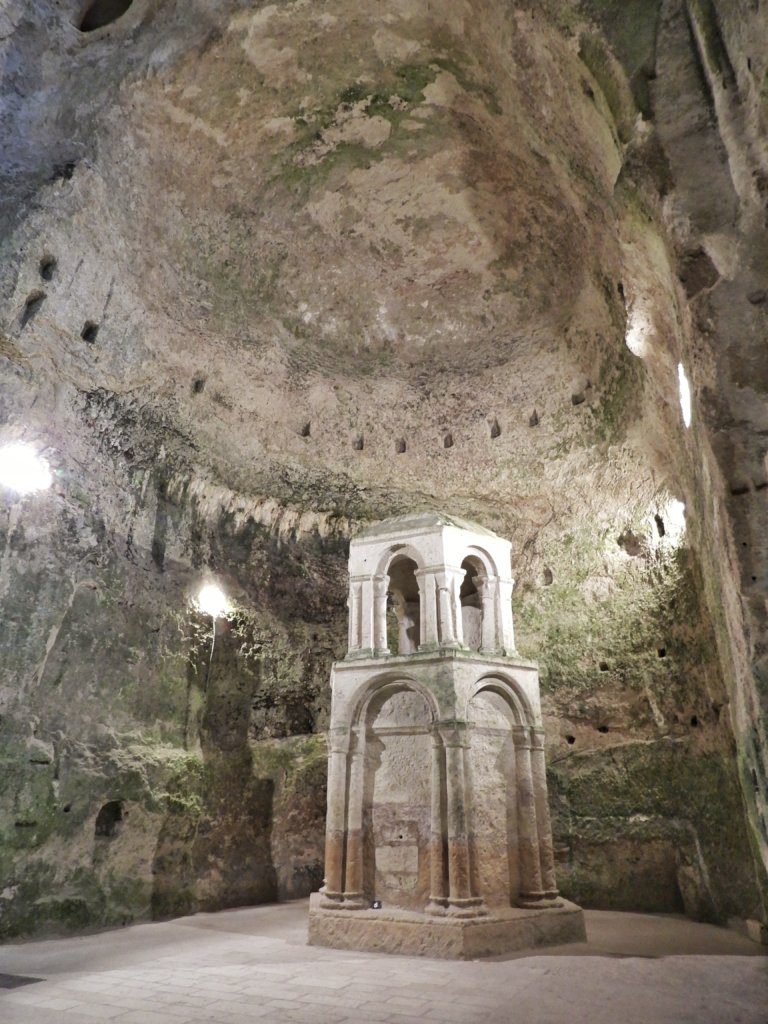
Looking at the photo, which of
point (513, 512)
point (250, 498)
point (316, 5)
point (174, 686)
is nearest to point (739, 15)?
point (316, 5)

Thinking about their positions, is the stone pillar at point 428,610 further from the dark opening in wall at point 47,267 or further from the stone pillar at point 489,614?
the dark opening in wall at point 47,267

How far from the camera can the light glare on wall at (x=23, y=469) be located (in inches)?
356

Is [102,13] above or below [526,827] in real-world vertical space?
above

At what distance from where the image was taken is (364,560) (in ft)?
29.1

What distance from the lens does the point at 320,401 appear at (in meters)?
13.5

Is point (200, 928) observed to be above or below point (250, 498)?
below

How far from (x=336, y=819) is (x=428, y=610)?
8.49ft

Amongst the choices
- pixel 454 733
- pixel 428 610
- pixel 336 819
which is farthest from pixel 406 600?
pixel 336 819

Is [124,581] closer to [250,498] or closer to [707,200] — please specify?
[250,498]

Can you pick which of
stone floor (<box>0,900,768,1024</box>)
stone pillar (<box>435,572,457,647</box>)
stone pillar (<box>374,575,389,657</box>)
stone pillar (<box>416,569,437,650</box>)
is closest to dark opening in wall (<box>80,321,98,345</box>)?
stone pillar (<box>374,575,389,657</box>)

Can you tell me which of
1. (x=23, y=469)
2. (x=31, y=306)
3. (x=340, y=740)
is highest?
(x=31, y=306)

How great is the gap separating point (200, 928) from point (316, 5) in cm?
1284

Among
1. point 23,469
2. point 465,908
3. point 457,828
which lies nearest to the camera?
point 465,908

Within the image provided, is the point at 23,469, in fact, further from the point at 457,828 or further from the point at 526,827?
the point at 526,827
